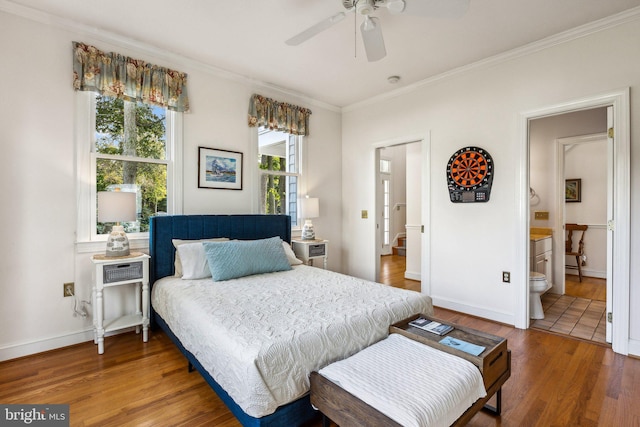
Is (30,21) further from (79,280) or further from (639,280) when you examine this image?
(639,280)

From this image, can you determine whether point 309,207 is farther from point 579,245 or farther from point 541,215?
point 579,245

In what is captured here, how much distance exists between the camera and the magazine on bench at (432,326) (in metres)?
1.91

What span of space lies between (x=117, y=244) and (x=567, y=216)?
6654 mm

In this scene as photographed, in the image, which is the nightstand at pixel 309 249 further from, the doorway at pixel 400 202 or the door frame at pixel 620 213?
the door frame at pixel 620 213

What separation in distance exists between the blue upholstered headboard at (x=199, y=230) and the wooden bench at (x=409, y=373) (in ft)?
6.85

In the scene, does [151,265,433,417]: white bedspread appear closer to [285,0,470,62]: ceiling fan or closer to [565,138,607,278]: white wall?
[285,0,470,62]: ceiling fan

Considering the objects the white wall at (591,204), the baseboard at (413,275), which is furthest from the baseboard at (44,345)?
the white wall at (591,204)

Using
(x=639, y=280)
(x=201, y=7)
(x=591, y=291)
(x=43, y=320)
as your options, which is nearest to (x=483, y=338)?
(x=639, y=280)

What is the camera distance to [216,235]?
133 inches

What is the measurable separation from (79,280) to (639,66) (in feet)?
16.3

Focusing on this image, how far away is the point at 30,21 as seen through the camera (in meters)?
2.51

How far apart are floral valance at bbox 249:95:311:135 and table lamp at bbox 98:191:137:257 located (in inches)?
68.2

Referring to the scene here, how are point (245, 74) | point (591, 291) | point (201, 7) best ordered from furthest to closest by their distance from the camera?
point (591, 291) < point (245, 74) < point (201, 7)

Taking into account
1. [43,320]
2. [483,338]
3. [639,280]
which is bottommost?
[43,320]
